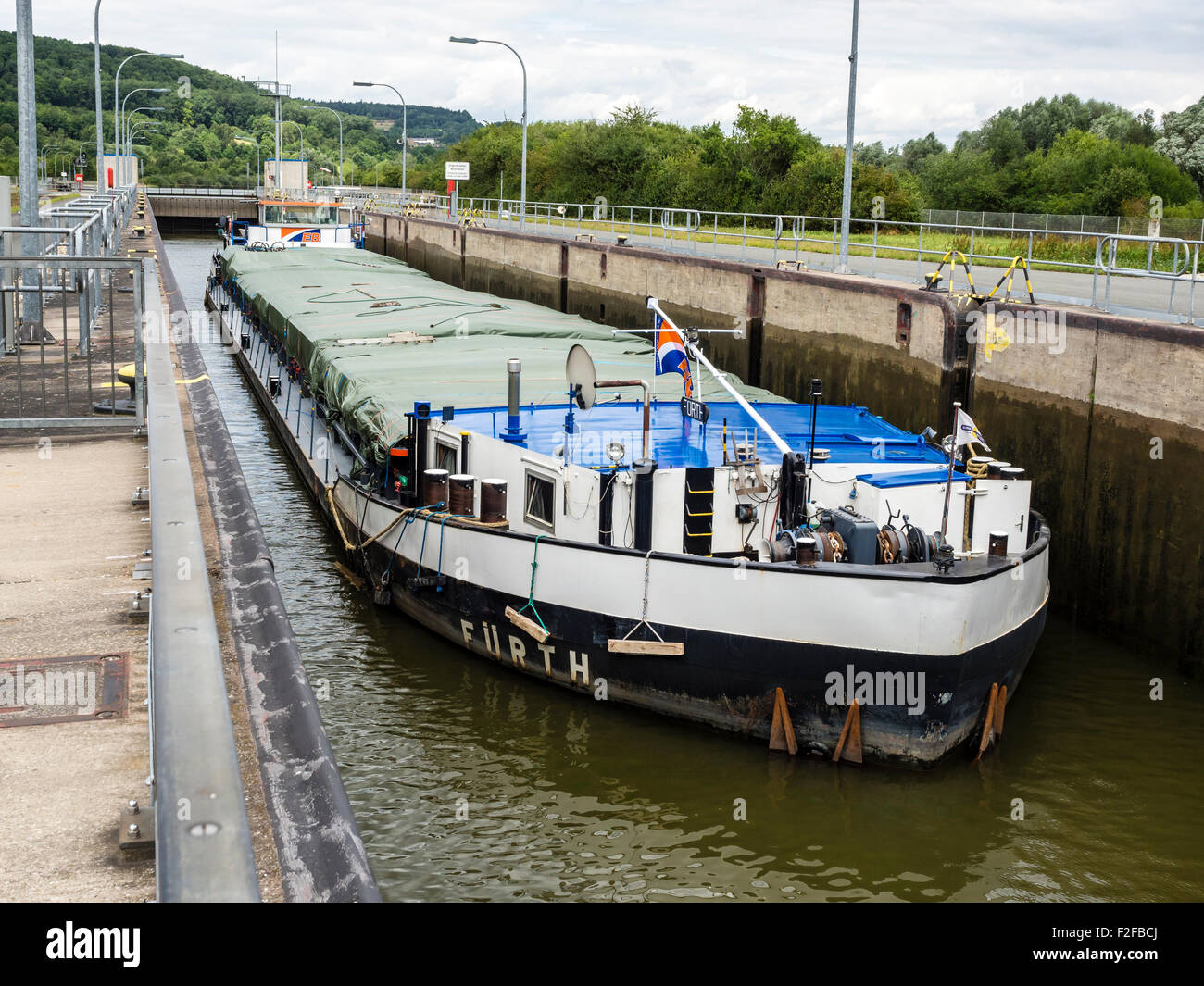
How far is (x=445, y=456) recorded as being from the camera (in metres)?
16.2

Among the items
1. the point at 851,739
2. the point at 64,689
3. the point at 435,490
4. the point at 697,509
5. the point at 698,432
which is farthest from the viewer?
the point at 435,490

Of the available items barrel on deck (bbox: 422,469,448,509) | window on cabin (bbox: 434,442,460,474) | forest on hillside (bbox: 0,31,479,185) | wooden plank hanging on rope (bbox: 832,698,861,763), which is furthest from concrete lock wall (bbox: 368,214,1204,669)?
forest on hillside (bbox: 0,31,479,185)

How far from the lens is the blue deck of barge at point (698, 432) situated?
14648 millimetres

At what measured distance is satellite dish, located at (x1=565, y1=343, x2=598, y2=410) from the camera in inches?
557

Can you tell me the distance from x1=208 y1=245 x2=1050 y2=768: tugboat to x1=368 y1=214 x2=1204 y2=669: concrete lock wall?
1.41m

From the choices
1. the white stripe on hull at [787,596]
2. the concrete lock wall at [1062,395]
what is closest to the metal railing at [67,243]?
the white stripe on hull at [787,596]

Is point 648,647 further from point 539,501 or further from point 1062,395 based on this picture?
point 1062,395

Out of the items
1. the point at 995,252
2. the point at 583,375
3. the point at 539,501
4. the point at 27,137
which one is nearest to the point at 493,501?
the point at 539,501

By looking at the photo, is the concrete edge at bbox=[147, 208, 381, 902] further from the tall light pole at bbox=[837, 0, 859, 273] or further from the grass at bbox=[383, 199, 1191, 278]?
the grass at bbox=[383, 199, 1191, 278]

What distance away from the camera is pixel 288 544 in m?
20.1

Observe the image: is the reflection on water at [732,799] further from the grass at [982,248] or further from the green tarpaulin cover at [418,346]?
the grass at [982,248]

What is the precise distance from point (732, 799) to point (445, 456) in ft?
20.7

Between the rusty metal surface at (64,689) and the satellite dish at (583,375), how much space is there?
8338 millimetres
